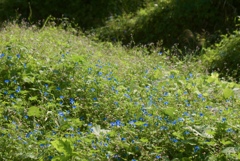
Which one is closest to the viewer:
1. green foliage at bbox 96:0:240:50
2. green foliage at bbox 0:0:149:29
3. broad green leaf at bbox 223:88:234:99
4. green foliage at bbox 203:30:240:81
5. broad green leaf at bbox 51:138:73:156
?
broad green leaf at bbox 51:138:73:156

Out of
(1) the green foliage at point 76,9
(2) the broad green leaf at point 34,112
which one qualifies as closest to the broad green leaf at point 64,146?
(2) the broad green leaf at point 34,112

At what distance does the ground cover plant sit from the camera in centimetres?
378

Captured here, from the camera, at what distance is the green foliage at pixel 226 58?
23.5 feet

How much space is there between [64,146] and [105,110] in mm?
982

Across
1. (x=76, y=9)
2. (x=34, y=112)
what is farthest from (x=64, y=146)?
(x=76, y=9)

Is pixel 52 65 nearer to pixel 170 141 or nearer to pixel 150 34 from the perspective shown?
pixel 170 141

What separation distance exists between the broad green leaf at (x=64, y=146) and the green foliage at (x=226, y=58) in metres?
3.87

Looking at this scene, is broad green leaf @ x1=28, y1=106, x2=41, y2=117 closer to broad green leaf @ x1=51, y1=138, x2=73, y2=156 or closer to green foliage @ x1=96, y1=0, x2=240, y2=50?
broad green leaf @ x1=51, y1=138, x2=73, y2=156

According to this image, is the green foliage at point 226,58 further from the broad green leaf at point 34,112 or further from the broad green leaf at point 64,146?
the broad green leaf at point 64,146

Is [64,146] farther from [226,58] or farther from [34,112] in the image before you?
[226,58]

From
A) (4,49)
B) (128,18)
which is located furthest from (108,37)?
(4,49)

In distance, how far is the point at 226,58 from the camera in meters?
7.37

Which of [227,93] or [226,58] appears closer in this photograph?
[227,93]

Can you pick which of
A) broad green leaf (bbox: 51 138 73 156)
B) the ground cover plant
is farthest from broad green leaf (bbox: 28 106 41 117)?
broad green leaf (bbox: 51 138 73 156)
